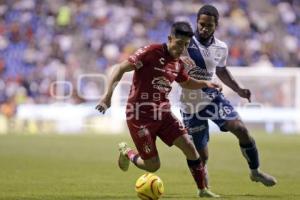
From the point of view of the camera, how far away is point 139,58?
32.8 feet

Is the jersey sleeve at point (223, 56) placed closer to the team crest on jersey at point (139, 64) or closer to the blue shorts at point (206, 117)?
the blue shorts at point (206, 117)

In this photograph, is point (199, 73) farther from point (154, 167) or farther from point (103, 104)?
point (103, 104)

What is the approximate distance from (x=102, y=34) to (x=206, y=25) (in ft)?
73.7

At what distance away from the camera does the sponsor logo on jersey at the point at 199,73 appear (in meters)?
11.4

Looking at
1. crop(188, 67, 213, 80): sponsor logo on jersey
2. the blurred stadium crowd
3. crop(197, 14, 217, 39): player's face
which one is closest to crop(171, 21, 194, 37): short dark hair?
crop(197, 14, 217, 39): player's face

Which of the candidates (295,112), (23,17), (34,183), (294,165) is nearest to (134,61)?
(34,183)

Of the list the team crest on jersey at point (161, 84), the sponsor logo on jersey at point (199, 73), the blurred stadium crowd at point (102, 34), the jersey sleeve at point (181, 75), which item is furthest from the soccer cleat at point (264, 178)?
the blurred stadium crowd at point (102, 34)

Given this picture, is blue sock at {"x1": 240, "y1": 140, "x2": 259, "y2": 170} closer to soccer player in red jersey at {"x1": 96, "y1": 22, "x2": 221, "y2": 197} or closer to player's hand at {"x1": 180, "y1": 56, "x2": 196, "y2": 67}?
soccer player in red jersey at {"x1": 96, "y1": 22, "x2": 221, "y2": 197}

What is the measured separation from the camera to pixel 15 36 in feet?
107

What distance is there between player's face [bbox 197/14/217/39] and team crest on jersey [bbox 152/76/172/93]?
1219mm

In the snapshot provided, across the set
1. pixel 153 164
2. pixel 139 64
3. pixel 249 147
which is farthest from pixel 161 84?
pixel 249 147

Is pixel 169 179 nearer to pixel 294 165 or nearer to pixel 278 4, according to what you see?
pixel 294 165

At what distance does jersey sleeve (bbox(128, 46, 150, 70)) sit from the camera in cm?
995

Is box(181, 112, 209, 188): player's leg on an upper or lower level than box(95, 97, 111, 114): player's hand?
lower
